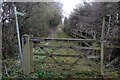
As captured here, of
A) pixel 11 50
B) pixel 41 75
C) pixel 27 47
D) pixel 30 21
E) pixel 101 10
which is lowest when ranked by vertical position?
pixel 41 75

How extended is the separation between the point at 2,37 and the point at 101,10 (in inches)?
237

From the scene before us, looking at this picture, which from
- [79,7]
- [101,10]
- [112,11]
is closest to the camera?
Result: [112,11]

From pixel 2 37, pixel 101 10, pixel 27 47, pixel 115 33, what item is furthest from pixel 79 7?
pixel 27 47

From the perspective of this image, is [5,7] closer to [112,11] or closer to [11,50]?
[11,50]

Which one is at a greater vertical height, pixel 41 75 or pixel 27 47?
pixel 27 47

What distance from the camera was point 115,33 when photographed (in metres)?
4.52

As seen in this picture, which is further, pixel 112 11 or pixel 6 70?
pixel 112 11

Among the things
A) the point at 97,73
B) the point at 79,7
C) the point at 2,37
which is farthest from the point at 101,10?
the point at 79,7

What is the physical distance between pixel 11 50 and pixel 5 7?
6.73ft

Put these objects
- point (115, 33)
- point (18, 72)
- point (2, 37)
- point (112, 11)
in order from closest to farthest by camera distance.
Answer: point (18, 72) < point (115, 33) < point (2, 37) < point (112, 11)

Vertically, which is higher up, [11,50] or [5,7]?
[5,7]

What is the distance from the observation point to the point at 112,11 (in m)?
5.81

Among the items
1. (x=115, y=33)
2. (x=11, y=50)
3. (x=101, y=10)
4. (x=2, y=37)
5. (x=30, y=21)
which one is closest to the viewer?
(x=115, y=33)

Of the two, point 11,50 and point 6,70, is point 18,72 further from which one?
point 11,50
